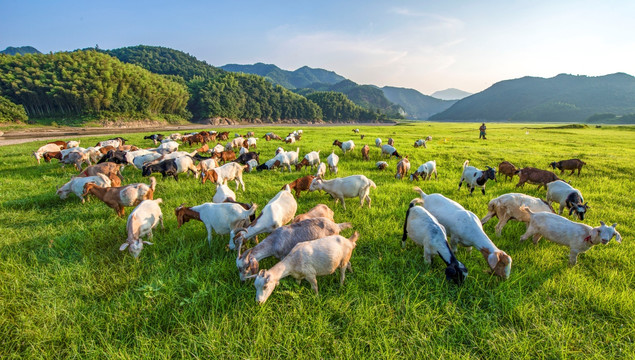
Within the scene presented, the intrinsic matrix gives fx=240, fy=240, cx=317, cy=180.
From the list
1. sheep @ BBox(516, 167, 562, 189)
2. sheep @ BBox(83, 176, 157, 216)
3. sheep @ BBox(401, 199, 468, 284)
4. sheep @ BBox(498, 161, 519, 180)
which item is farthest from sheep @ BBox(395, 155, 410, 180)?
sheep @ BBox(83, 176, 157, 216)

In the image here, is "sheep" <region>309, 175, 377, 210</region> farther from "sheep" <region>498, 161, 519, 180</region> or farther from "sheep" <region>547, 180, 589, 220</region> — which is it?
"sheep" <region>498, 161, 519, 180</region>

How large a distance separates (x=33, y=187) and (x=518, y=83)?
894ft

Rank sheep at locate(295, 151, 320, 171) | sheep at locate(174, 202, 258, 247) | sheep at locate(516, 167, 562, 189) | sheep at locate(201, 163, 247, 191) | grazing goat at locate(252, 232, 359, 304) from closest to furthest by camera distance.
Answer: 1. grazing goat at locate(252, 232, 359, 304)
2. sheep at locate(174, 202, 258, 247)
3. sheep at locate(516, 167, 562, 189)
4. sheep at locate(201, 163, 247, 191)
5. sheep at locate(295, 151, 320, 171)

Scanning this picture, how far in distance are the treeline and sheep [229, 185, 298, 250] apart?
71.6 metres

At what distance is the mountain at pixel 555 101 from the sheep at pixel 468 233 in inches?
6618

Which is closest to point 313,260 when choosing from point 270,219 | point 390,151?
point 270,219

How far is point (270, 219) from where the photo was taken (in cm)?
484

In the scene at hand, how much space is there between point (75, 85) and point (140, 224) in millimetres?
73274

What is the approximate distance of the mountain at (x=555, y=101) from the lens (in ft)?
420

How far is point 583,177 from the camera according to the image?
1032 cm

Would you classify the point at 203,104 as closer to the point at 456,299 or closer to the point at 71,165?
the point at 71,165

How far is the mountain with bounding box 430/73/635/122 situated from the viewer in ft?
420

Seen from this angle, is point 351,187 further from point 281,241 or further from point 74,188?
point 74,188

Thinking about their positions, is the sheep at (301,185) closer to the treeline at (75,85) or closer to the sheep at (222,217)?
the sheep at (222,217)
